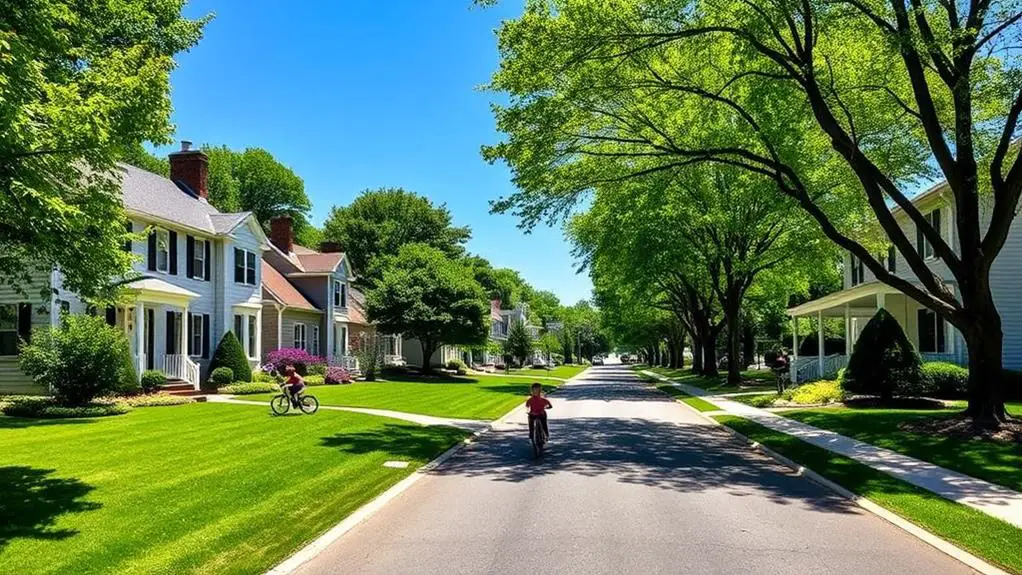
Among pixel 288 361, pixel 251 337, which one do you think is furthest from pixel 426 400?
pixel 251 337

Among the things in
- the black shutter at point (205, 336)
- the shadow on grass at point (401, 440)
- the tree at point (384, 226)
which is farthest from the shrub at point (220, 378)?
the tree at point (384, 226)

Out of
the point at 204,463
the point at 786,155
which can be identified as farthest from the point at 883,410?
the point at 204,463

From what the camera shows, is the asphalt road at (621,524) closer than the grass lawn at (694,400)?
Yes

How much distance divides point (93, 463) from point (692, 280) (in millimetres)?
36307

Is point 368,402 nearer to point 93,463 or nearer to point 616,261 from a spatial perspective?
point 93,463

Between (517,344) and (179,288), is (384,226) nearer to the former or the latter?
(517,344)

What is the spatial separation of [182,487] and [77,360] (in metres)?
12.5

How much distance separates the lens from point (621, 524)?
833 cm

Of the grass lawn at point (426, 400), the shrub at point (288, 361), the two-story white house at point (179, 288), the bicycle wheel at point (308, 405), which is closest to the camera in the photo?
the bicycle wheel at point (308, 405)

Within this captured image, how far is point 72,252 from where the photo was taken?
8.91 meters

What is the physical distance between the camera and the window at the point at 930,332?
101ft

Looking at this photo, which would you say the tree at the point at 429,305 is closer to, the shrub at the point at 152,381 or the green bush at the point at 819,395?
the shrub at the point at 152,381

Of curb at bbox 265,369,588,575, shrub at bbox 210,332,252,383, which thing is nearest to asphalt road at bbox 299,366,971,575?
curb at bbox 265,369,588,575

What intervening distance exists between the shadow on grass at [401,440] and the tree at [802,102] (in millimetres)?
6610
